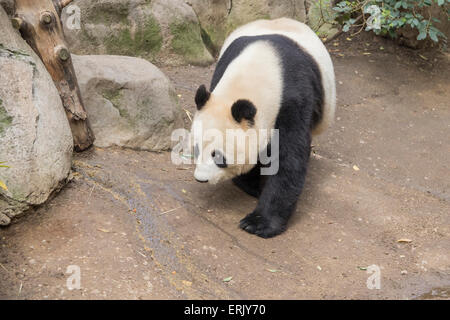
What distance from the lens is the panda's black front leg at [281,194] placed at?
455 centimetres

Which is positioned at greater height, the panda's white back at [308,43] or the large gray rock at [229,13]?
the panda's white back at [308,43]

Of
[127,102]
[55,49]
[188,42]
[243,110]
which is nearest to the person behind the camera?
[243,110]

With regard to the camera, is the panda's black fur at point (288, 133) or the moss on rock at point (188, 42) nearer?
the panda's black fur at point (288, 133)

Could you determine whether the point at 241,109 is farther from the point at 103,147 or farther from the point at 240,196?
the point at 103,147

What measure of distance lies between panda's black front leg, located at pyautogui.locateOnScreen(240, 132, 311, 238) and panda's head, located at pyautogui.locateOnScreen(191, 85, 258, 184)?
44 cm

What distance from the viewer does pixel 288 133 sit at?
4.48 metres

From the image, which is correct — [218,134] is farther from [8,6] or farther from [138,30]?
[138,30]

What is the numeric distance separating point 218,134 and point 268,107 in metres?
0.52

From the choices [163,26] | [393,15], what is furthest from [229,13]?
[393,15]

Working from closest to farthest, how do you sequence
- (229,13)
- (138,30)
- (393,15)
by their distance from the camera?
(138,30)
(393,15)
(229,13)

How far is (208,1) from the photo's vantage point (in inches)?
322

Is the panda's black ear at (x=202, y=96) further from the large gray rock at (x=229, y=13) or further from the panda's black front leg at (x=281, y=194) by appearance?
the large gray rock at (x=229, y=13)

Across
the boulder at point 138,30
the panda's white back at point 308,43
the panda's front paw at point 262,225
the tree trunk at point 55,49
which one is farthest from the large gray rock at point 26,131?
the boulder at point 138,30

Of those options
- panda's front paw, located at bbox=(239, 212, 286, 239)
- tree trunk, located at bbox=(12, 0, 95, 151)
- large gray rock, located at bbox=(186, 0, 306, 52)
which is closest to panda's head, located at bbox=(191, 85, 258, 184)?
panda's front paw, located at bbox=(239, 212, 286, 239)
